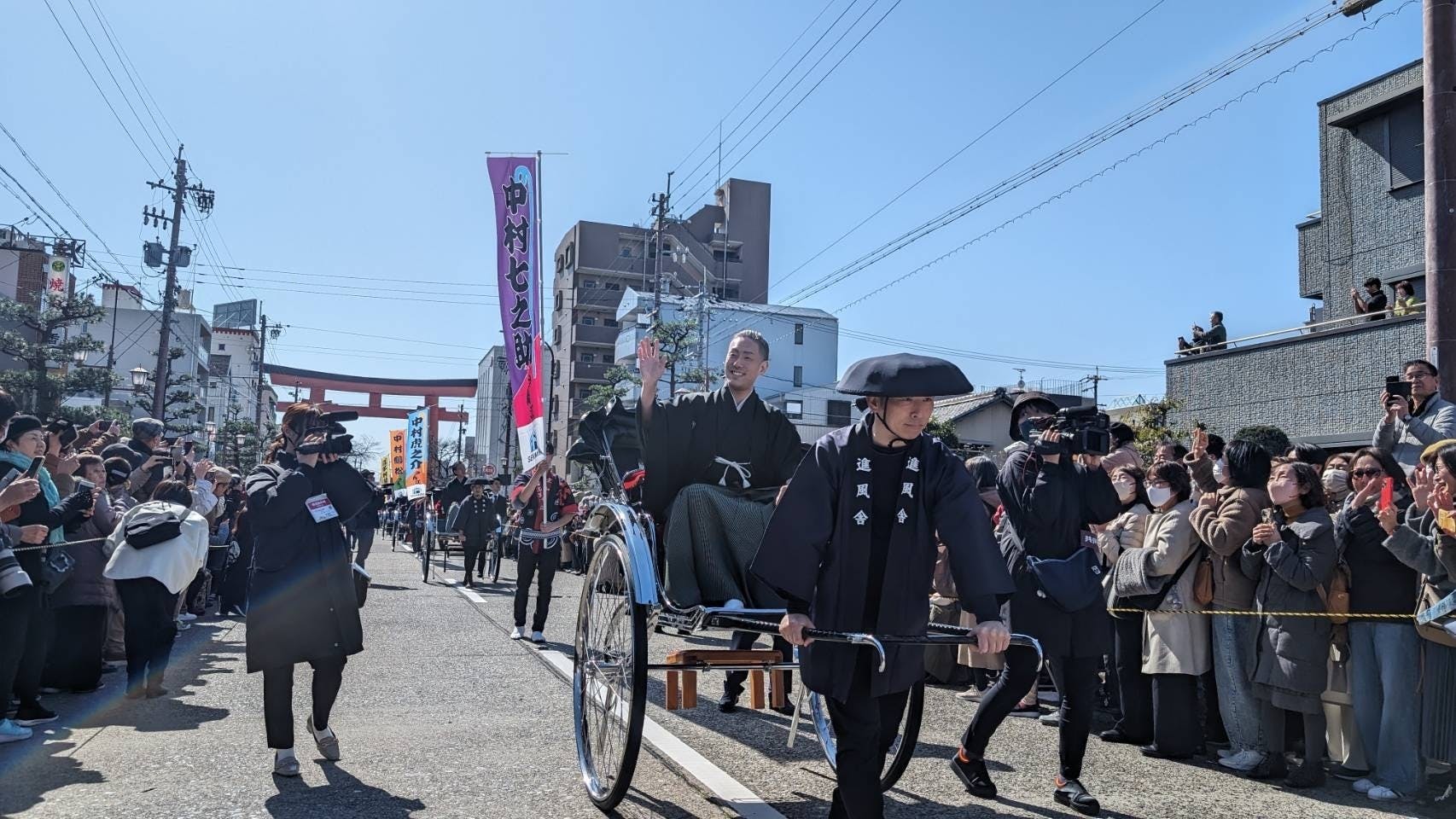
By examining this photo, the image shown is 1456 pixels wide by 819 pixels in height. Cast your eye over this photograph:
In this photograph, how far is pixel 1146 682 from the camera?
6.45 metres

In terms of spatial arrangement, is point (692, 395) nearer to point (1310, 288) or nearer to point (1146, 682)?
point (1146, 682)

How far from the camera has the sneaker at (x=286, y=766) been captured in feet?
15.7

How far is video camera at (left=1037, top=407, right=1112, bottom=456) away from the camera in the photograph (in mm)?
4781

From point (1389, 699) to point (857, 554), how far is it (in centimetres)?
351

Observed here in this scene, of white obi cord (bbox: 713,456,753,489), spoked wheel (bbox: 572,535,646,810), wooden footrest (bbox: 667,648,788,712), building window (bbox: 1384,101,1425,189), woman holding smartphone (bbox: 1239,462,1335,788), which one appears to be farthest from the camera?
building window (bbox: 1384,101,1425,189)

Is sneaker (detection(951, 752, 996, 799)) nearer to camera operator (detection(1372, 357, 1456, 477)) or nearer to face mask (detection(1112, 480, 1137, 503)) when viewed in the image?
face mask (detection(1112, 480, 1137, 503))

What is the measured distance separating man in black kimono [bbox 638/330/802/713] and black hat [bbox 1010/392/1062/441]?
1.11 m

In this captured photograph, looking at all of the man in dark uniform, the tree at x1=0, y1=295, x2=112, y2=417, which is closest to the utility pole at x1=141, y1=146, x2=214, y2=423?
the tree at x1=0, y1=295, x2=112, y2=417

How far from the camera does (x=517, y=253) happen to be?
14.4 m

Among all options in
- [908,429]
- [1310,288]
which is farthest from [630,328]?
[908,429]

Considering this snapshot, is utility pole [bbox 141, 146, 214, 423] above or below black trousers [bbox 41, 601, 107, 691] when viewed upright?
above

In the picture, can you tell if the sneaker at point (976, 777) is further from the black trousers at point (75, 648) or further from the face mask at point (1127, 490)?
the black trousers at point (75, 648)

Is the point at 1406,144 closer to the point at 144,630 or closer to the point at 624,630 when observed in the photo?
the point at 624,630

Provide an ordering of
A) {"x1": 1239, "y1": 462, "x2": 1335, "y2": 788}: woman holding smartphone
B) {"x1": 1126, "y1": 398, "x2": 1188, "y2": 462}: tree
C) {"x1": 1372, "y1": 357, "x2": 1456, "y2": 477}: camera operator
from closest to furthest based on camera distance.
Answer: {"x1": 1239, "y1": 462, "x2": 1335, "y2": 788}: woman holding smartphone, {"x1": 1372, "y1": 357, "x2": 1456, "y2": 477}: camera operator, {"x1": 1126, "y1": 398, "x2": 1188, "y2": 462}: tree
